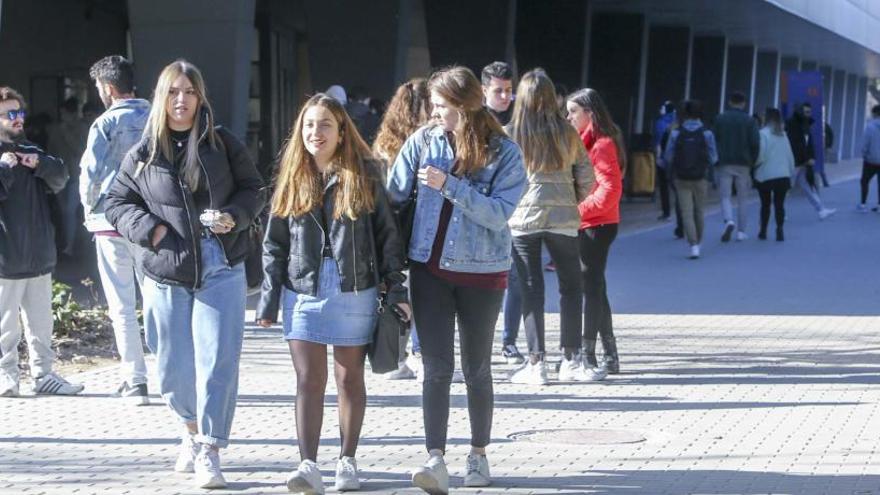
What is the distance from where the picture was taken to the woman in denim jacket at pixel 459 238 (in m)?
6.60

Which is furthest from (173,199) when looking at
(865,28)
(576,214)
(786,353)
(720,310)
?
(865,28)

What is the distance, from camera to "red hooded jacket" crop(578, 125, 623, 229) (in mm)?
9664

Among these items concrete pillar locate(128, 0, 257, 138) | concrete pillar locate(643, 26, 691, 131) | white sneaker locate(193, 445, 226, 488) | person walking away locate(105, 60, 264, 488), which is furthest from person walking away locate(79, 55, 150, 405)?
concrete pillar locate(643, 26, 691, 131)

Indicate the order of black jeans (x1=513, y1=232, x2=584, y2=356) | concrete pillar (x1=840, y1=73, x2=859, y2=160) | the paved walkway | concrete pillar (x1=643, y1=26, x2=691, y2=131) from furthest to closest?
concrete pillar (x1=840, y1=73, x2=859, y2=160) < concrete pillar (x1=643, y1=26, x2=691, y2=131) < black jeans (x1=513, y1=232, x2=584, y2=356) < the paved walkway

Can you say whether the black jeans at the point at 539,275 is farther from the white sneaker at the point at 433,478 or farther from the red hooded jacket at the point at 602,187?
the white sneaker at the point at 433,478

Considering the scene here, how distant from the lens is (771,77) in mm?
53156

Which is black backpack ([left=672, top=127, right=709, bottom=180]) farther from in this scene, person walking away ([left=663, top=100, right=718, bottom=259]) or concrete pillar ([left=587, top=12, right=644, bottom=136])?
concrete pillar ([left=587, top=12, right=644, bottom=136])

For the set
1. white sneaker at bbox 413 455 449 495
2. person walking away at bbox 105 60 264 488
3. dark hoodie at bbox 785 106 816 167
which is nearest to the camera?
white sneaker at bbox 413 455 449 495

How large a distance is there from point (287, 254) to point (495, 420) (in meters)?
2.31

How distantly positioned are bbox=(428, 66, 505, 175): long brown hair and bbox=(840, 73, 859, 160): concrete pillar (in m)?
61.7

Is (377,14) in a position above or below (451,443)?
above

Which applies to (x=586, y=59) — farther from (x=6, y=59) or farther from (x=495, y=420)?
(x=495, y=420)

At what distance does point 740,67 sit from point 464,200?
43.6 meters

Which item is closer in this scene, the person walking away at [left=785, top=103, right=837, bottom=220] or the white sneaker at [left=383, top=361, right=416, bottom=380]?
the white sneaker at [left=383, top=361, right=416, bottom=380]
